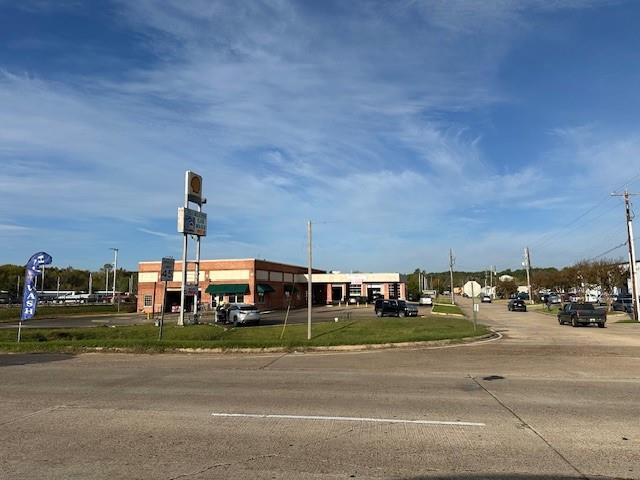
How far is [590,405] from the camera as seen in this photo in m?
9.34

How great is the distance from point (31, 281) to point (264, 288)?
132 feet

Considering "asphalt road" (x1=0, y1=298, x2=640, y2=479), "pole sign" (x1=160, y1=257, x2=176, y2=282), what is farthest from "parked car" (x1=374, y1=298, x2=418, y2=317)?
"asphalt road" (x1=0, y1=298, x2=640, y2=479)

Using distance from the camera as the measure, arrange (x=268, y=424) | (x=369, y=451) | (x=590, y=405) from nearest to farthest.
Result: (x=369, y=451) < (x=268, y=424) < (x=590, y=405)

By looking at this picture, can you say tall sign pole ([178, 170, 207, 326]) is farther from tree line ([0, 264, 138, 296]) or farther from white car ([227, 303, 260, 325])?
tree line ([0, 264, 138, 296])

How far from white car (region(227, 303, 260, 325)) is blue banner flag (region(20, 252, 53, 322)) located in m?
15.9

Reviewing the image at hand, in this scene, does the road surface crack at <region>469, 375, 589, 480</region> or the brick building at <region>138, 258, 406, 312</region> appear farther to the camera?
the brick building at <region>138, 258, 406, 312</region>

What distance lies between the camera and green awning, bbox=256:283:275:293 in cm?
6250

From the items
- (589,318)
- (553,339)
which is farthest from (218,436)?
(589,318)

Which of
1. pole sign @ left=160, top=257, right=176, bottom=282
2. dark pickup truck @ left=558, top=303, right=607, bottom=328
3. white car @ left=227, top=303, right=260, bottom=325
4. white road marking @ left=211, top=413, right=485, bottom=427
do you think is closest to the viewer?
white road marking @ left=211, top=413, right=485, bottom=427

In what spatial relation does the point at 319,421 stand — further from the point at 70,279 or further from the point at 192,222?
the point at 70,279

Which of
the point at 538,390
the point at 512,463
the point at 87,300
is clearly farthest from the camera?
the point at 87,300

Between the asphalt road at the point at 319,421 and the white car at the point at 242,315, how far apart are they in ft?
74.0

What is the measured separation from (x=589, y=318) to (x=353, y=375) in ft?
97.0

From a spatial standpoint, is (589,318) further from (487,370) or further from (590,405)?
(590,405)
